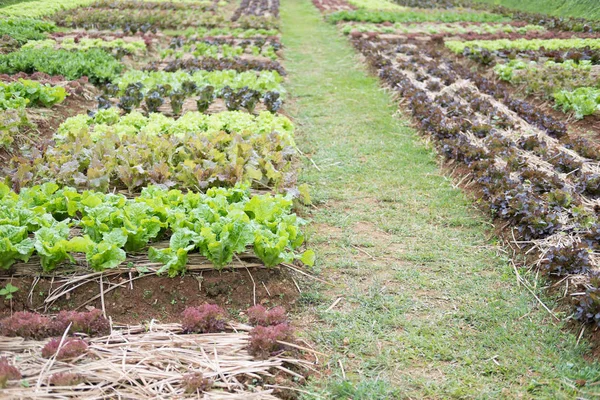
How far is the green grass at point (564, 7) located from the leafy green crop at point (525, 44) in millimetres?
7426

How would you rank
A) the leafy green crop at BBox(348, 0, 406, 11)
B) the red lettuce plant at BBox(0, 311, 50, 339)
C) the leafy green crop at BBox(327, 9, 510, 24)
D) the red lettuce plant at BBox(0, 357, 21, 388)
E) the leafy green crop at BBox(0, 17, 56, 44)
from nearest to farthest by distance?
1. the red lettuce plant at BBox(0, 357, 21, 388)
2. the red lettuce plant at BBox(0, 311, 50, 339)
3. the leafy green crop at BBox(0, 17, 56, 44)
4. the leafy green crop at BBox(327, 9, 510, 24)
5. the leafy green crop at BBox(348, 0, 406, 11)

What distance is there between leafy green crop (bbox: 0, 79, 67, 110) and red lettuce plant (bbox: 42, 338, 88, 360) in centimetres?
650

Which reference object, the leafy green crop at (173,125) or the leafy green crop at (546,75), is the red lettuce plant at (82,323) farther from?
the leafy green crop at (546,75)

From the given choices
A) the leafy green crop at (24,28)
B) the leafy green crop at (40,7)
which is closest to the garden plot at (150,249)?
the leafy green crop at (24,28)

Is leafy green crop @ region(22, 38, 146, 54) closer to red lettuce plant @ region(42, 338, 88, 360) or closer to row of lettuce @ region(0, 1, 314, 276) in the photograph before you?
row of lettuce @ region(0, 1, 314, 276)

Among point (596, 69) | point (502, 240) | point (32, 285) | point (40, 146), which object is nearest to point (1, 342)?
point (32, 285)

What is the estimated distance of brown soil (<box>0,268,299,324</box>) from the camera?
4.82 m

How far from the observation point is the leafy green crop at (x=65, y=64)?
1198 centimetres

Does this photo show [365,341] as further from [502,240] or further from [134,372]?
[502,240]

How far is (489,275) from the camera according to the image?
558 centimetres

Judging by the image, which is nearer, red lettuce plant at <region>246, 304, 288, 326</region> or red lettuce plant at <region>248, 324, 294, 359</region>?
red lettuce plant at <region>248, 324, 294, 359</region>

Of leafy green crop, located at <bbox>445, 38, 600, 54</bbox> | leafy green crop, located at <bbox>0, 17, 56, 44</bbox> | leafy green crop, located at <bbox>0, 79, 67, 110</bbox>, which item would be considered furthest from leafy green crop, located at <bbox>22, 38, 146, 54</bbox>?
leafy green crop, located at <bbox>445, 38, 600, 54</bbox>

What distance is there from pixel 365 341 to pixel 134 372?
180 cm

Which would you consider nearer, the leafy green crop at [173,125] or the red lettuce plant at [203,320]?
the red lettuce plant at [203,320]
